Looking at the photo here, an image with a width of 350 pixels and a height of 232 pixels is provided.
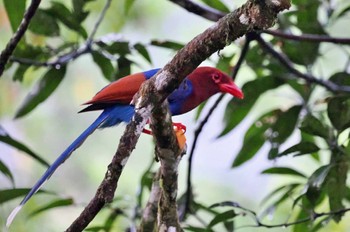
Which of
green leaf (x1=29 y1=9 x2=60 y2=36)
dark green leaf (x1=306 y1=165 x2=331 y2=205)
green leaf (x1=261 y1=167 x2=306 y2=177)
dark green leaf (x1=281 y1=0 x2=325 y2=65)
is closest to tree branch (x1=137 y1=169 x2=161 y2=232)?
dark green leaf (x1=306 y1=165 x2=331 y2=205)

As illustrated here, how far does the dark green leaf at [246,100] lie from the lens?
9.03 feet

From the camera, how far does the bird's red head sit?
2.10m

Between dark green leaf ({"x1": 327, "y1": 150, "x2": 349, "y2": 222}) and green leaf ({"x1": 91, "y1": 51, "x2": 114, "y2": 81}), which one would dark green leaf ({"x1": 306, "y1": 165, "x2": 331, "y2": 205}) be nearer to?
dark green leaf ({"x1": 327, "y1": 150, "x2": 349, "y2": 222})

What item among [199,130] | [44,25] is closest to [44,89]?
[44,25]

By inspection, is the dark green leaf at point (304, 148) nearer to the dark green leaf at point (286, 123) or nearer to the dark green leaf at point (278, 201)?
the dark green leaf at point (278, 201)

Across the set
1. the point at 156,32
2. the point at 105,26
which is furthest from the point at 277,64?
the point at 156,32

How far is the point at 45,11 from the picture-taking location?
257 cm

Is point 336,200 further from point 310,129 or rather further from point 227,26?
point 227,26

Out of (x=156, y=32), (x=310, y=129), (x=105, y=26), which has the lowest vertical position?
(x=310, y=129)

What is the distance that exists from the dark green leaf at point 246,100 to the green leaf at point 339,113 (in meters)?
0.51

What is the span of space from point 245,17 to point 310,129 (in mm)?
913

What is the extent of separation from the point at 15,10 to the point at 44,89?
406mm

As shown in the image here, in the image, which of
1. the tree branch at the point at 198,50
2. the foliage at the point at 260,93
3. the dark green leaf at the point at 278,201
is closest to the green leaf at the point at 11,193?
the foliage at the point at 260,93

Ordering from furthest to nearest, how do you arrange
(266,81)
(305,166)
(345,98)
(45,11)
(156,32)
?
(156,32), (305,166), (266,81), (45,11), (345,98)
